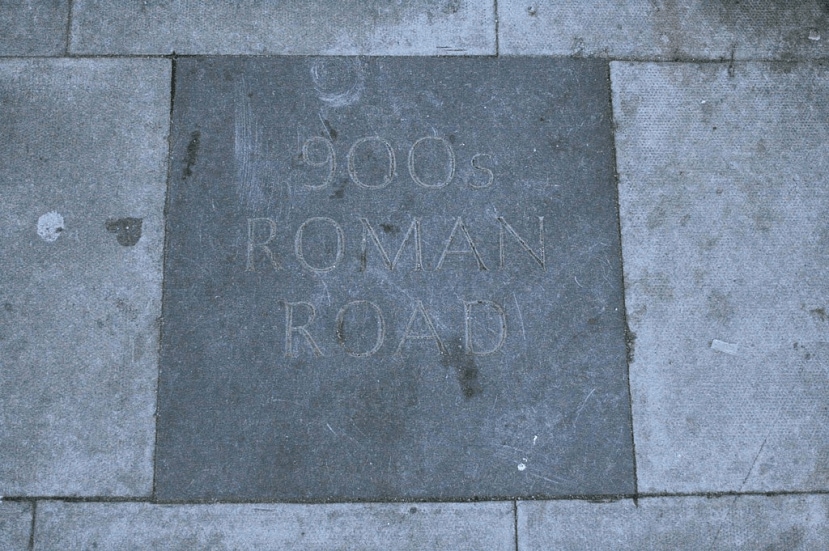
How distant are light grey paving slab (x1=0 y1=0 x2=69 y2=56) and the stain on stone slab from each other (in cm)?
108

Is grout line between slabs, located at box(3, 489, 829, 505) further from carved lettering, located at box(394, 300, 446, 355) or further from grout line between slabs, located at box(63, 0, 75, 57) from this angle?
grout line between slabs, located at box(63, 0, 75, 57)

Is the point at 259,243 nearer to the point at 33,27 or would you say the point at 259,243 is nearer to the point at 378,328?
the point at 378,328

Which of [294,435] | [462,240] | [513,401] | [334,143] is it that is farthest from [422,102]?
[294,435]

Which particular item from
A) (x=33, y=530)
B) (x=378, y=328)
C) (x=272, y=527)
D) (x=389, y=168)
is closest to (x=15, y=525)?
(x=33, y=530)

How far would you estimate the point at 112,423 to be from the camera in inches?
129

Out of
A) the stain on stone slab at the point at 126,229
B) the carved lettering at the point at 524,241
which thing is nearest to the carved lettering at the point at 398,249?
the carved lettering at the point at 524,241

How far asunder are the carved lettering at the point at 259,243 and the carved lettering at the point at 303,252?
0.42 ft

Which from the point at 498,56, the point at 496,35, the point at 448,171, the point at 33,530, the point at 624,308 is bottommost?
the point at 33,530

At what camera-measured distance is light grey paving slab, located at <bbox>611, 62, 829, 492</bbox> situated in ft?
10.9

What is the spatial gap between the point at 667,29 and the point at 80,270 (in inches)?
145

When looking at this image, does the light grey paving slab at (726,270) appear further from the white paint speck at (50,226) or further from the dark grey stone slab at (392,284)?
the white paint speck at (50,226)

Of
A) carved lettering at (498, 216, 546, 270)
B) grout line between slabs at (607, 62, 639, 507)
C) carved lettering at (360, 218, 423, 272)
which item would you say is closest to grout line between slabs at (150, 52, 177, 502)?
carved lettering at (360, 218, 423, 272)

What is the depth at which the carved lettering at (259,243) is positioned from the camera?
3.41 metres

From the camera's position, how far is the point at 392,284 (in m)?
3.41
